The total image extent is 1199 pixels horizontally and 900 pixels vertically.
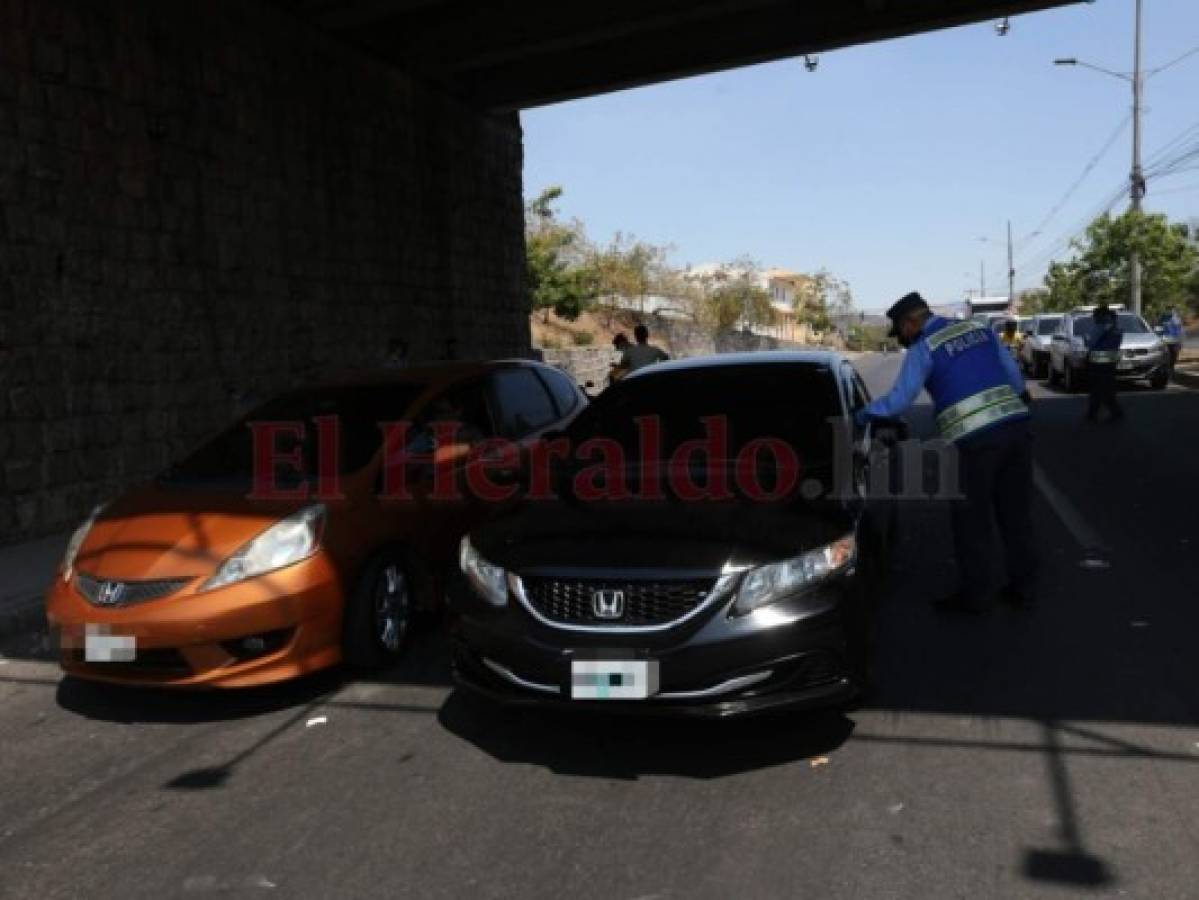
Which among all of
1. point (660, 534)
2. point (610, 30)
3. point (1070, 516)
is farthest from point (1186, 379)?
point (660, 534)

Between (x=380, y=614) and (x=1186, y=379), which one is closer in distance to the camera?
(x=380, y=614)

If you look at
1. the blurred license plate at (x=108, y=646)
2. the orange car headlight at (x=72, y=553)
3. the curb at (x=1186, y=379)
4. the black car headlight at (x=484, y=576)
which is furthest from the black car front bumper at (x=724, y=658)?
the curb at (x=1186, y=379)

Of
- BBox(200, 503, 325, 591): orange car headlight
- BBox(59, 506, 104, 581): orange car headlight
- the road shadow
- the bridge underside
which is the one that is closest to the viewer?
the road shadow

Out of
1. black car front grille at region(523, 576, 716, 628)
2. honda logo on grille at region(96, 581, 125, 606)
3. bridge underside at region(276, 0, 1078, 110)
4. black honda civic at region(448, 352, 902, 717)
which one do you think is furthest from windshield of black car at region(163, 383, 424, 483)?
bridge underside at region(276, 0, 1078, 110)

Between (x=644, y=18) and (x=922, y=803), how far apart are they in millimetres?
11972

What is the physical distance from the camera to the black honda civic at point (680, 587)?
3.62 meters

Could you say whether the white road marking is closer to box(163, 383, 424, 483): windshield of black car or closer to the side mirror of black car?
the side mirror of black car

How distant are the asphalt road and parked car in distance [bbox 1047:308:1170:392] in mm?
15102

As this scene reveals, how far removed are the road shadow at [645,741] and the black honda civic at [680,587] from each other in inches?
10.5

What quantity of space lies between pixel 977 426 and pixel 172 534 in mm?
4059

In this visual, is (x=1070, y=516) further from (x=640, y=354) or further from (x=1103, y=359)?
(x=1103, y=359)

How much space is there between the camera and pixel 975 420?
5496mm

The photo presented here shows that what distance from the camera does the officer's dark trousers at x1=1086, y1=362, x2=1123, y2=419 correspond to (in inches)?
556

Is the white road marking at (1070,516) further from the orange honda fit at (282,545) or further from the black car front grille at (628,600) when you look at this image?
the black car front grille at (628,600)
